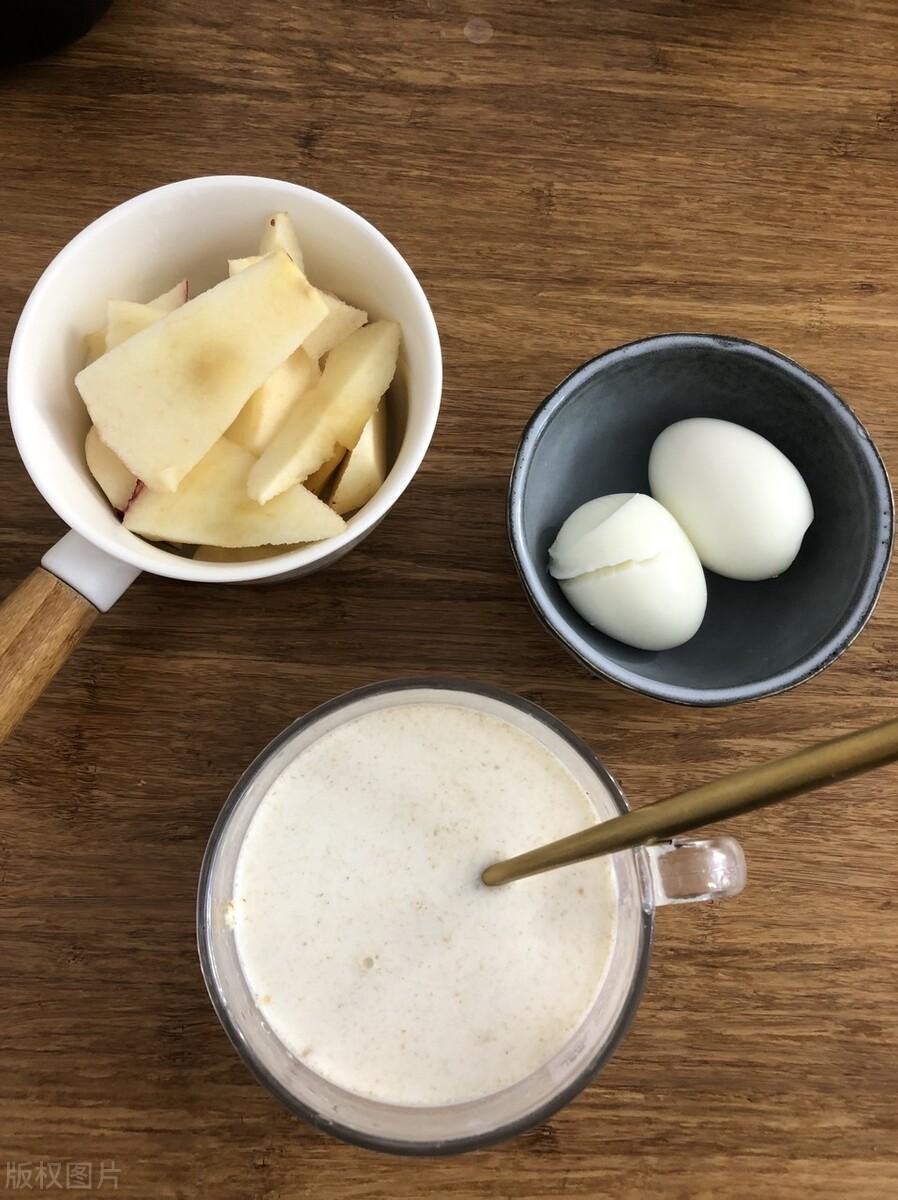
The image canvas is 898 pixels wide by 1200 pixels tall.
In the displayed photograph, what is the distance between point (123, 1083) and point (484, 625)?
432mm

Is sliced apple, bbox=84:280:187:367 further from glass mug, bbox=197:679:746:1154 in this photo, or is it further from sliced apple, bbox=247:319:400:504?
glass mug, bbox=197:679:746:1154

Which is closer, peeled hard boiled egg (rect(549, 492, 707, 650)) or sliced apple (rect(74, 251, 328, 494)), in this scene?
sliced apple (rect(74, 251, 328, 494))

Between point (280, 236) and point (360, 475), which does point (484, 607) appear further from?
point (280, 236)

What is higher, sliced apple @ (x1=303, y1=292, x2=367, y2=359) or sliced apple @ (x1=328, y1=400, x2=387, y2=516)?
sliced apple @ (x1=303, y1=292, x2=367, y2=359)

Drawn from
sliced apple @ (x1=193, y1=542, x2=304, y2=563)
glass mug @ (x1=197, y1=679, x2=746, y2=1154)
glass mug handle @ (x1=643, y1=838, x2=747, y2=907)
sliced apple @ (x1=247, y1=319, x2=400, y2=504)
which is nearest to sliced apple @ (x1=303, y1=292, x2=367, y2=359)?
sliced apple @ (x1=247, y1=319, x2=400, y2=504)

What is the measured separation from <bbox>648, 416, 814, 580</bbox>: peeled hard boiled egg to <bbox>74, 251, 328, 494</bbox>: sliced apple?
30 cm

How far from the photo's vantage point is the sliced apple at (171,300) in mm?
686

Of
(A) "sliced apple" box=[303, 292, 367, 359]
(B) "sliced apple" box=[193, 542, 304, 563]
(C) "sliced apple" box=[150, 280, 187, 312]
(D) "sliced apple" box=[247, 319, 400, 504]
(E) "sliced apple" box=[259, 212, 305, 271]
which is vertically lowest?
(B) "sliced apple" box=[193, 542, 304, 563]

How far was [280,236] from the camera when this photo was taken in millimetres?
667

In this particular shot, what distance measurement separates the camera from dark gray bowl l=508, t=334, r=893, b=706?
70 centimetres

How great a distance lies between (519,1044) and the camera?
708mm

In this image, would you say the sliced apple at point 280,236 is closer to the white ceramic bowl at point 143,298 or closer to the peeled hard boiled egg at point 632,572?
the white ceramic bowl at point 143,298

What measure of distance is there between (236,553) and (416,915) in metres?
0.28

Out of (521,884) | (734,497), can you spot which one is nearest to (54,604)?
(521,884)
